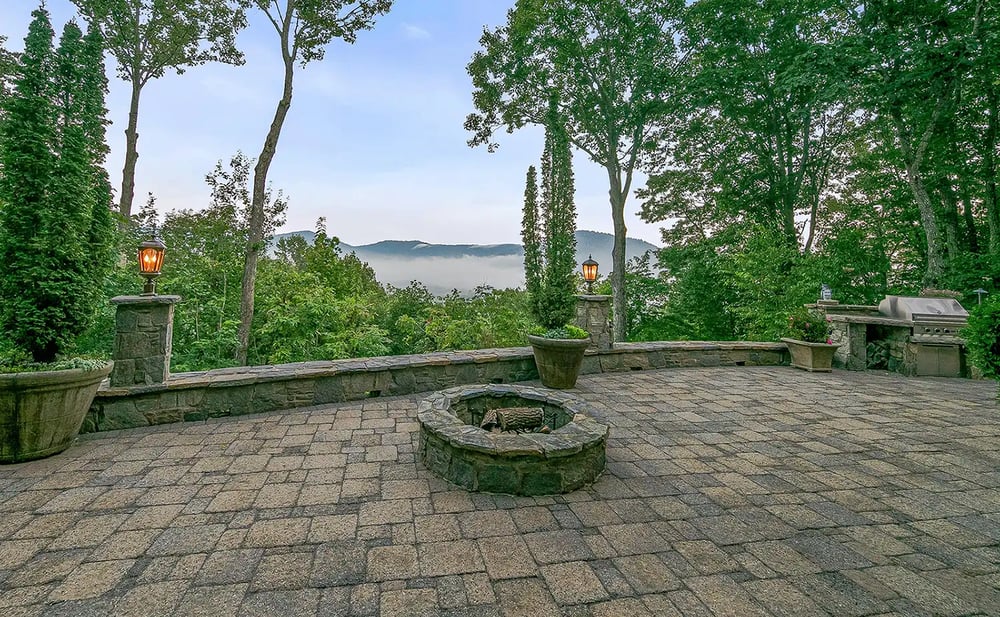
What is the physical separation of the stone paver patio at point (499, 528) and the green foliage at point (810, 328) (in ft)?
9.24

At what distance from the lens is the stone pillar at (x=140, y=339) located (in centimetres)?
326

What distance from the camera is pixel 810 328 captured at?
6055 mm

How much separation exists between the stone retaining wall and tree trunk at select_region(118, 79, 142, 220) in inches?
332

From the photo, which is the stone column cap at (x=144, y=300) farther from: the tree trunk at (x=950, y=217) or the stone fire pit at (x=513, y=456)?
the tree trunk at (x=950, y=217)

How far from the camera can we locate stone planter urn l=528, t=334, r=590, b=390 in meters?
4.59

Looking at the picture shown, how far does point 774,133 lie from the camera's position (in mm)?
11000

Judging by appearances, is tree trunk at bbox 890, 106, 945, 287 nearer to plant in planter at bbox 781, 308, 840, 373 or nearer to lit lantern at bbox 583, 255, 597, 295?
plant in planter at bbox 781, 308, 840, 373

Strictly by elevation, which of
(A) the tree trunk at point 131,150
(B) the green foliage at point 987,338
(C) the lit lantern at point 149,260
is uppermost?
(A) the tree trunk at point 131,150

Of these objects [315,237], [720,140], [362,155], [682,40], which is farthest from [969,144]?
[315,237]

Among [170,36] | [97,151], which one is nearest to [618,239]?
[97,151]

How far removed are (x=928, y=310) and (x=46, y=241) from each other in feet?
33.7

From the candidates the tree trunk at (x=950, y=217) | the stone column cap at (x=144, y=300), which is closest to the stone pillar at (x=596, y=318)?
the stone column cap at (x=144, y=300)

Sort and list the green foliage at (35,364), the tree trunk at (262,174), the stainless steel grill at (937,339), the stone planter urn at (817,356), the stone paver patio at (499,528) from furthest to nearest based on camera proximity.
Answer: the tree trunk at (262,174) → the stone planter urn at (817,356) → the stainless steel grill at (937,339) → the green foliage at (35,364) → the stone paver patio at (499,528)

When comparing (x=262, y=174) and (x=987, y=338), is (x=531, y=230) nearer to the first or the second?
(x=262, y=174)
